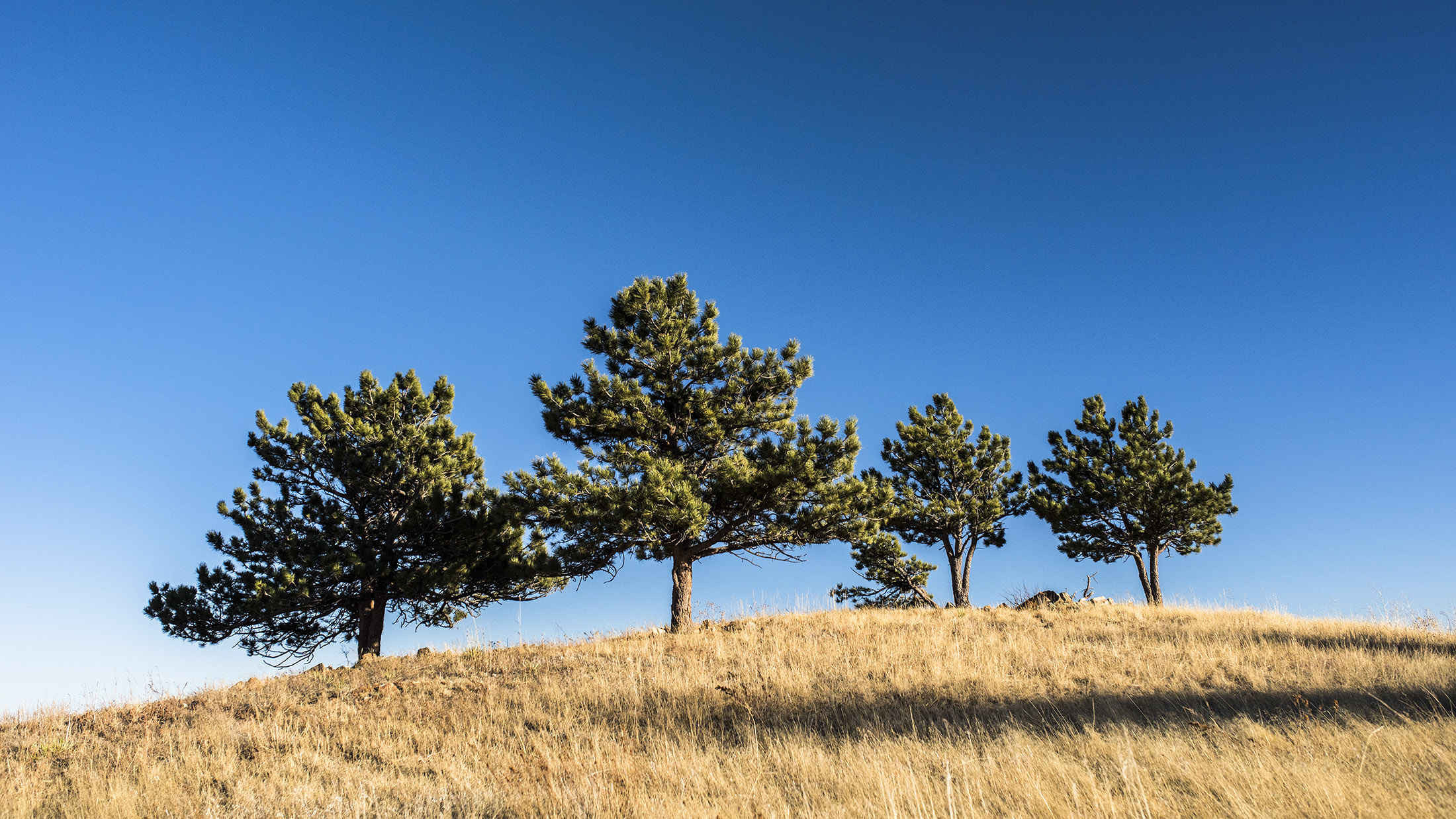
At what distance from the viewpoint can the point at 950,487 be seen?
2444cm

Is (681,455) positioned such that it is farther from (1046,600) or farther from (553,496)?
(1046,600)

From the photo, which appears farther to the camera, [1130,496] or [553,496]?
[1130,496]

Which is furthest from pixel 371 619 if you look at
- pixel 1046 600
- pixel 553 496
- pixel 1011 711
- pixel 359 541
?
pixel 1046 600

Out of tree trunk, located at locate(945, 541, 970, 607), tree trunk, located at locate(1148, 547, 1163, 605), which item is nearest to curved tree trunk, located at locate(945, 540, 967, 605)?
tree trunk, located at locate(945, 541, 970, 607)

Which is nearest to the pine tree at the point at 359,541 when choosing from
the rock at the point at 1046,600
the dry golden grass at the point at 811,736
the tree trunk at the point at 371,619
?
the tree trunk at the point at 371,619

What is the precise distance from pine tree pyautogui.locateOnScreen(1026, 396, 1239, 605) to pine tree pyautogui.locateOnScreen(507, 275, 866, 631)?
14083 millimetres

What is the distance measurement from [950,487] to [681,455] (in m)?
12.8

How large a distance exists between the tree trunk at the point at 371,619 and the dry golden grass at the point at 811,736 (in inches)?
224

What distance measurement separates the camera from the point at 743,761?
5.76 metres

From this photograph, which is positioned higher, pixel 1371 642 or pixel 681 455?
pixel 681 455

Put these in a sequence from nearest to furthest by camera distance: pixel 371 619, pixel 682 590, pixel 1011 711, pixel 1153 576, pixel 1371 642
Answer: pixel 1011 711
pixel 1371 642
pixel 682 590
pixel 371 619
pixel 1153 576

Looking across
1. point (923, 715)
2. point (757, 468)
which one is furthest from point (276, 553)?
point (923, 715)

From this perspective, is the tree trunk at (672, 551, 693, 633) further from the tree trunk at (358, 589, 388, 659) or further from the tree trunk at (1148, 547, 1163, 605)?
the tree trunk at (1148, 547, 1163, 605)

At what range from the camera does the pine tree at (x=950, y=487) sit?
23141 millimetres
